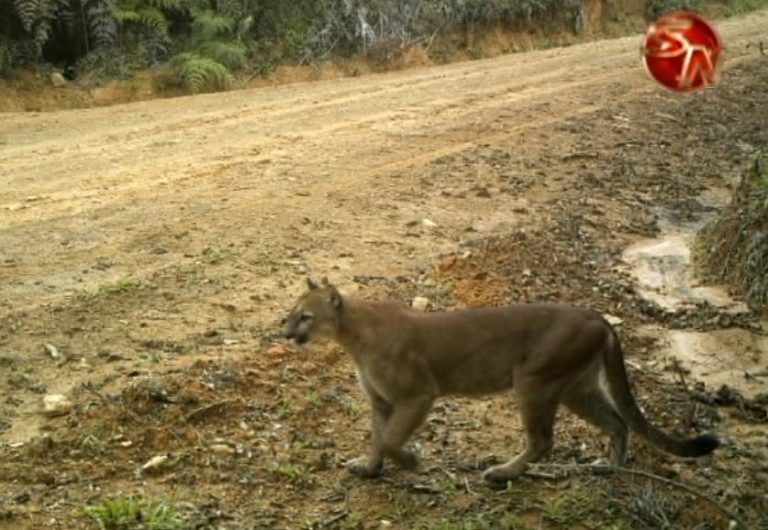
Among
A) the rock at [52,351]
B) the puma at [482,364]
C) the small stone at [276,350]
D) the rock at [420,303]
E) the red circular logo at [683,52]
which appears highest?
the red circular logo at [683,52]

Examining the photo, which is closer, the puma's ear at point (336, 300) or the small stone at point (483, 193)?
the puma's ear at point (336, 300)

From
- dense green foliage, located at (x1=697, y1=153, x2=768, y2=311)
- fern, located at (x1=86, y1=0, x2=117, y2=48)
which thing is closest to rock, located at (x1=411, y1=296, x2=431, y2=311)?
dense green foliage, located at (x1=697, y1=153, x2=768, y2=311)

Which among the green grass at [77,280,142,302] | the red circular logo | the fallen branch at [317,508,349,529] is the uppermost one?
the red circular logo

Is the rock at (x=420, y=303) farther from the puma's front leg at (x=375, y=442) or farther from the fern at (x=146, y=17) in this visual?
the fern at (x=146, y=17)

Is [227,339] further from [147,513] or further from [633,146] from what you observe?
[633,146]

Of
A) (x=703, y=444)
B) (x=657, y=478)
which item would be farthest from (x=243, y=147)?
(x=657, y=478)

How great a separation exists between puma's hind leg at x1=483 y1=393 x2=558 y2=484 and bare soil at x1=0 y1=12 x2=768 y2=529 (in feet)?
0.64

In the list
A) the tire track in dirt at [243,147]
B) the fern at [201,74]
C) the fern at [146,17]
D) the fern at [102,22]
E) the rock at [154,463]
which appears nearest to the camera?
the rock at [154,463]

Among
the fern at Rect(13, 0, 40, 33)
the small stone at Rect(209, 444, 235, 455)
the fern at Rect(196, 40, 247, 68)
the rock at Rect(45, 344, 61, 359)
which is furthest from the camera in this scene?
the fern at Rect(196, 40, 247, 68)

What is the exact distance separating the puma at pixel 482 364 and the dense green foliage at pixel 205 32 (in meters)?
12.3

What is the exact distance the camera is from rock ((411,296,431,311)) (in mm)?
8242

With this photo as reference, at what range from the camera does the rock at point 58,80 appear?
684 inches

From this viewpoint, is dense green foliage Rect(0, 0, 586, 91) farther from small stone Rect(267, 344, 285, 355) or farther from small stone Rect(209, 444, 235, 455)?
small stone Rect(209, 444, 235, 455)

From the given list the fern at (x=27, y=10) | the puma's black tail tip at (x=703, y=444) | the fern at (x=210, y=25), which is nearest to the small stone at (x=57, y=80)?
the fern at (x=27, y=10)
